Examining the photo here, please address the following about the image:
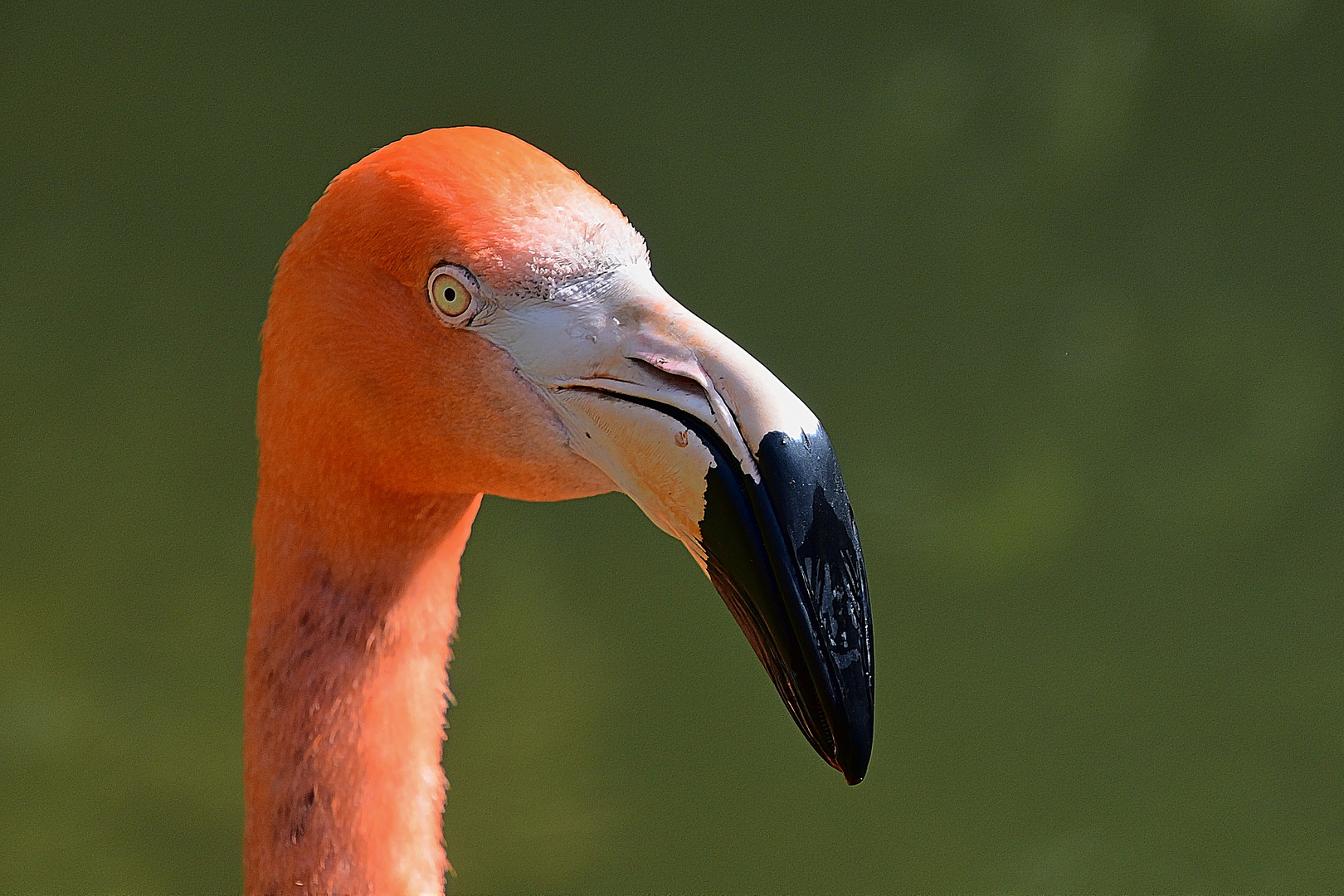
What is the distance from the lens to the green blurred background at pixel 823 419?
2178mm

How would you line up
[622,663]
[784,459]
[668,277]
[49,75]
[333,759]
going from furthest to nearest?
[622,663]
[668,277]
[49,75]
[333,759]
[784,459]

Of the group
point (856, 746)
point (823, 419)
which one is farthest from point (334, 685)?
point (823, 419)

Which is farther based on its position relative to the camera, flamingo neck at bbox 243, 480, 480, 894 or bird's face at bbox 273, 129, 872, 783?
flamingo neck at bbox 243, 480, 480, 894

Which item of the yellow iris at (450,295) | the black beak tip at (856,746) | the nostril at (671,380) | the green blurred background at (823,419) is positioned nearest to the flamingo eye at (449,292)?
the yellow iris at (450,295)

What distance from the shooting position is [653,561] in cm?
253

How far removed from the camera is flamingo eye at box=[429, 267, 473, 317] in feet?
3.65

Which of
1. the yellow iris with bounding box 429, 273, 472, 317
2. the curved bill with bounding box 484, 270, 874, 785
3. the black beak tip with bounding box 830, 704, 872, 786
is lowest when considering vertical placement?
the black beak tip with bounding box 830, 704, 872, 786

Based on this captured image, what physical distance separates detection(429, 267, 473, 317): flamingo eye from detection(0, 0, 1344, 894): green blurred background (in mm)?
1168

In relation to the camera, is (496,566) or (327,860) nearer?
(327,860)

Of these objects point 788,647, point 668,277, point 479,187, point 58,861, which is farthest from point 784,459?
point 58,861

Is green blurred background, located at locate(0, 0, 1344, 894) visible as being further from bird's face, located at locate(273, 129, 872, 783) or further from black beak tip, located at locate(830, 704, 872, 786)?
black beak tip, located at locate(830, 704, 872, 786)

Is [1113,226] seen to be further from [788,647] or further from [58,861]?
[58,861]

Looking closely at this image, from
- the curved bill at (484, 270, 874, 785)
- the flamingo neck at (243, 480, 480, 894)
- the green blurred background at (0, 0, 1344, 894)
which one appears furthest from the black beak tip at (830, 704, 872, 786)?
the green blurred background at (0, 0, 1344, 894)

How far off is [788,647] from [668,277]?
144 cm
